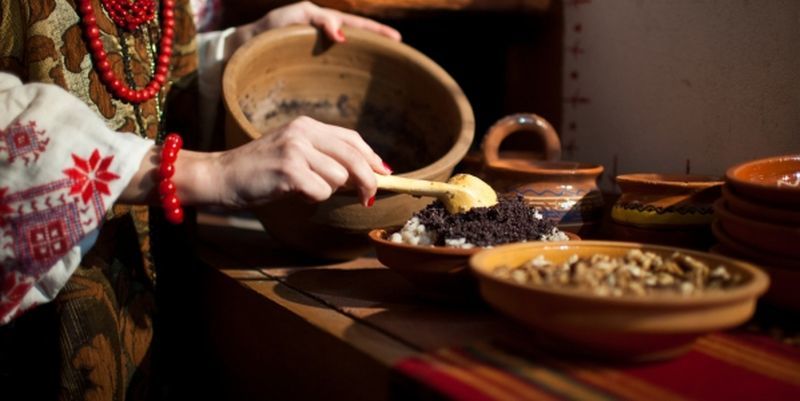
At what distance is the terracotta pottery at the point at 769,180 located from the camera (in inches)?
36.2

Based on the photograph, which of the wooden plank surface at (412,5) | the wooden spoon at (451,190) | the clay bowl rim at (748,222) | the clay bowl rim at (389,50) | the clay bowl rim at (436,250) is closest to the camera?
the clay bowl rim at (748,222)

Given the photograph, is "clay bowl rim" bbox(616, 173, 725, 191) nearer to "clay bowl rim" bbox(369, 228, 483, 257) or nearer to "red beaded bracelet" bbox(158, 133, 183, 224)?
"clay bowl rim" bbox(369, 228, 483, 257)

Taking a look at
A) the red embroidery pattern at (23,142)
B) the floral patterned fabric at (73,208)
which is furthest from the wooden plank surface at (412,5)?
the red embroidery pattern at (23,142)

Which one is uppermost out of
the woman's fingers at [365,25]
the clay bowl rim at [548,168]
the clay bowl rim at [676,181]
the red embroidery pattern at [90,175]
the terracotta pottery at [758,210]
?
the woman's fingers at [365,25]

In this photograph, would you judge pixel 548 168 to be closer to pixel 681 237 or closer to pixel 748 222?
pixel 681 237

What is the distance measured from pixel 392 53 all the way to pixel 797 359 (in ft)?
3.29

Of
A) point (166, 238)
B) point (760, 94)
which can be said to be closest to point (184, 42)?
point (166, 238)

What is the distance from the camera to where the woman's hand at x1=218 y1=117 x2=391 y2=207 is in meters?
1.05

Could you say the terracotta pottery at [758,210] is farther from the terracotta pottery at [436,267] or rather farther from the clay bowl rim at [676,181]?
the terracotta pottery at [436,267]

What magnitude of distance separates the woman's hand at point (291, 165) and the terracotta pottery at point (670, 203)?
1.55ft

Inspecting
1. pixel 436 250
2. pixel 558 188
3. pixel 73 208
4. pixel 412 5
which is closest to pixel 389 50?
pixel 412 5

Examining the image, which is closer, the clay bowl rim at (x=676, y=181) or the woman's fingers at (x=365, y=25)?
the clay bowl rim at (x=676, y=181)

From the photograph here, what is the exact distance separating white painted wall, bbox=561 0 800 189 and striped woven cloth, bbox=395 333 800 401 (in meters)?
0.61

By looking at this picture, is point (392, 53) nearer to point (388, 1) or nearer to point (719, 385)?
point (388, 1)
